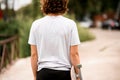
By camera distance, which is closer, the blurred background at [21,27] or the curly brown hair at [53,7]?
the curly brown hair at [53,7]

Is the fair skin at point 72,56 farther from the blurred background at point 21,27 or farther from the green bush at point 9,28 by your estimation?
the green bush at point 9,28

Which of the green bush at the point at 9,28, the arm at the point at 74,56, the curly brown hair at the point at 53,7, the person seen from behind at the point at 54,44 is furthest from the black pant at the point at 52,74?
the green bush at the point at 9,28

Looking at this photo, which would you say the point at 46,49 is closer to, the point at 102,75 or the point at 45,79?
the point at 45,79

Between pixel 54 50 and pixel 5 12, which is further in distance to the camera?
pixel 5 12

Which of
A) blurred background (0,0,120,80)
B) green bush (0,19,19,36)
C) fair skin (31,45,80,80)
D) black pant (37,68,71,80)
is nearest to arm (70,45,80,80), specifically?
fair skin (31,45,80,80)

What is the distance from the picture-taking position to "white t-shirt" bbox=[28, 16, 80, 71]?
152 inches

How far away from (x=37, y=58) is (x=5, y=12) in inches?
797

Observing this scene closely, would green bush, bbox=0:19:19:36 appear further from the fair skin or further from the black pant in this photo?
the black pant

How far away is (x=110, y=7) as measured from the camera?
66250 mm

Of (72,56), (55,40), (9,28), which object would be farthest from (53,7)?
(9,28)

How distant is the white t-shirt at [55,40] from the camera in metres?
3.86

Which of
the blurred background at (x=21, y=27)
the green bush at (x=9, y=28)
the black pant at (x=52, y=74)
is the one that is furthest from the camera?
the green bush at (x=9, y=28)

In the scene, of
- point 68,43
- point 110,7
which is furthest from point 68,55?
point 110,7

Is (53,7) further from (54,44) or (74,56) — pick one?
(74,56)
